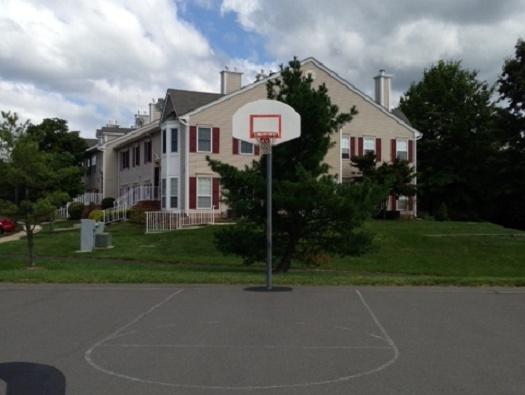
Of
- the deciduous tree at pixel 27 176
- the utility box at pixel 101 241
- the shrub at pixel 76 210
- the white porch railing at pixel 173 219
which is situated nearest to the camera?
the deciduous tree at pixel 27 176

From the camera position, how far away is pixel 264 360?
24.7 ft

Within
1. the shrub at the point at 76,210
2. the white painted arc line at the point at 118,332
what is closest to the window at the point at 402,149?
the shrub at the point at 76,210

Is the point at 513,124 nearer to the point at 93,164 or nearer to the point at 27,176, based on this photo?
the point at 27,176

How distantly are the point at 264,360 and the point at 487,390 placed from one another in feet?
7.98

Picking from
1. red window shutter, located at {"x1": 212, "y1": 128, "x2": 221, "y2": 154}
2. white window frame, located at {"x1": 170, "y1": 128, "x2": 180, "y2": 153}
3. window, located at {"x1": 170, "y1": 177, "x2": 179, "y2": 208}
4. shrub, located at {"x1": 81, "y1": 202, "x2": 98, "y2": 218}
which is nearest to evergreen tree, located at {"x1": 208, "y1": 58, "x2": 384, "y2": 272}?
red window shutter, located at {"x1": 212, "y1": 128, "x2": 221, "y2": 154}

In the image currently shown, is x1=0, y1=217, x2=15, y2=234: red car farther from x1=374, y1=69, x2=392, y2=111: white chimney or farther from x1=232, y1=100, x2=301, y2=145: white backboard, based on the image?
x1=232, y1=100, x2=301, y2=145: white backboard

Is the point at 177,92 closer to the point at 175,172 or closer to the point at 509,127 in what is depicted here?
the point at 175,172

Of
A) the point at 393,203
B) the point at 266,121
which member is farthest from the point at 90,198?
the point at 266,121

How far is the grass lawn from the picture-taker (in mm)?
16750

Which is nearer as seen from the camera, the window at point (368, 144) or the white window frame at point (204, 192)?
the white window frame at point (204, 192)

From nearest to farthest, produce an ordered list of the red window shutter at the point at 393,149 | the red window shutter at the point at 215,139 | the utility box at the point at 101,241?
the utility box at the point at 101,241, the red window shutter at the point at 215,139, the red window shutter at the point at 393,149

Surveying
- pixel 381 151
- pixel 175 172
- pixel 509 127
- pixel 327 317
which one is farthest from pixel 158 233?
pixel 327 317

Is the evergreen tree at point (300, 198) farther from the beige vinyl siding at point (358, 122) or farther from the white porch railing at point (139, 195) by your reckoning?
the white porch railing at point (139, 195)

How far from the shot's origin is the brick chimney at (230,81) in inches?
1759
